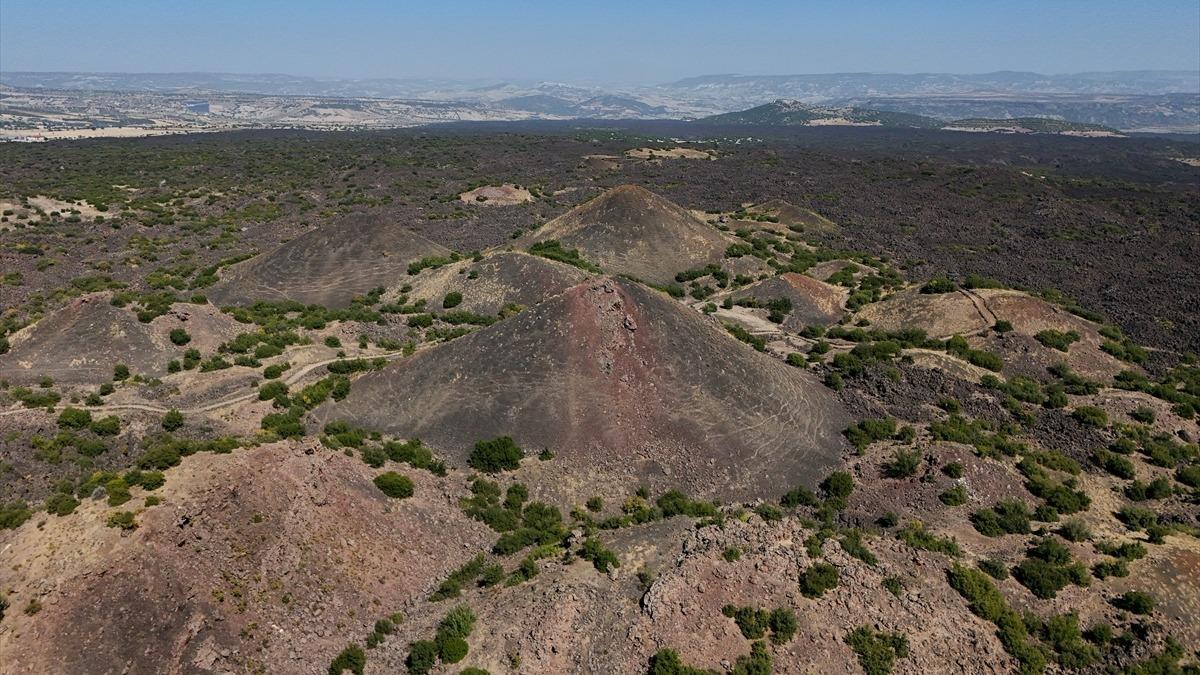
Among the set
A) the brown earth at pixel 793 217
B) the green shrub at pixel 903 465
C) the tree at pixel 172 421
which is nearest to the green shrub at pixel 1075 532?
the green shrub at pixel 903 465

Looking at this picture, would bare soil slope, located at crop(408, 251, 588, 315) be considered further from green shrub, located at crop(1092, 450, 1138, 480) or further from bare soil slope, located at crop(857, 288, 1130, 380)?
green shrub, located at crop(1092, 450, 1138, 480)

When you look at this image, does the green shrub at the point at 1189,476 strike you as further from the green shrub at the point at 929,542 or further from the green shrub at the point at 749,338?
the green shrub at the point at 749,338

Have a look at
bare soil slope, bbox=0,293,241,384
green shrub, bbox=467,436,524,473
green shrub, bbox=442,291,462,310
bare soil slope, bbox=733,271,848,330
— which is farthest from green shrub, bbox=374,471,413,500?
bare soil slope, bbox=733,271,848,330

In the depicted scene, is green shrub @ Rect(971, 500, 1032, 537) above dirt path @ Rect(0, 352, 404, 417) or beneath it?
beneath

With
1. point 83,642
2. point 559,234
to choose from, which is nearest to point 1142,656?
point 83,642

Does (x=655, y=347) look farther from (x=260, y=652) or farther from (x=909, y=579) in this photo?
(x=260, y=652)

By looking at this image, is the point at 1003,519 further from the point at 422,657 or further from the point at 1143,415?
the point at 422,657
